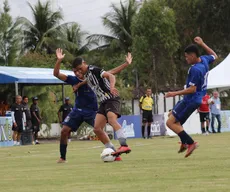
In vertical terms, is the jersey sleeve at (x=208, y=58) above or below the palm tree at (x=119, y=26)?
below

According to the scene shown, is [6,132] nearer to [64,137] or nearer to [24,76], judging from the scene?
[24,76]

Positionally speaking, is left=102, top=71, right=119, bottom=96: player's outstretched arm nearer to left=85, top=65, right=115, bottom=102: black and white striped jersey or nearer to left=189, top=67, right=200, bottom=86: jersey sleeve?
left=85, top=65, right=115, bottom=102: black and white striped jersey

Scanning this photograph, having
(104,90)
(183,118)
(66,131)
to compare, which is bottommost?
(66,131)

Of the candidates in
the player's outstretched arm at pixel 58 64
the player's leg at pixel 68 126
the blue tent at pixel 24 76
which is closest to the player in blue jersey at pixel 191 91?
the player's leg at pixel 68 126

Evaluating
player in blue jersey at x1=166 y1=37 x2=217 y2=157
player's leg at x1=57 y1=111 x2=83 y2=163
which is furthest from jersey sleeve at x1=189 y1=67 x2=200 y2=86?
player's leg at x1=57 y1=111 x2=83 y2=163

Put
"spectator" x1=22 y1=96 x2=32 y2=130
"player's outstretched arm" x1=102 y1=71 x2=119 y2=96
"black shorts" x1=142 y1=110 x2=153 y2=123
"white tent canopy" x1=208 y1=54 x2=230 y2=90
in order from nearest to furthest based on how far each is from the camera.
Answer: "player's outstretched arm" x1=102 y1=71 x2=119 y2=96
"spectator" x1=22 y1=96 x2=32 y2=130
"black shorts" x1=142 y1=110 x2=153 y2=123
"white tent canopy" x1=208 y1=54 x2=230 y2=90

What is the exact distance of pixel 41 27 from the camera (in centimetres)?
5928

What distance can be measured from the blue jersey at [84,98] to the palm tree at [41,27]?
143 feet

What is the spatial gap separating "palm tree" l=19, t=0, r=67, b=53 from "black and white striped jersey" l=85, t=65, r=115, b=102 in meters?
44.9

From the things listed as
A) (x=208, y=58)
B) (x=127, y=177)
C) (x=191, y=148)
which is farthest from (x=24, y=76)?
(x=127, y=177)

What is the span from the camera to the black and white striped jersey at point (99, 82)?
13250mm

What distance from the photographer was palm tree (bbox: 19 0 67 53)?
192 ft

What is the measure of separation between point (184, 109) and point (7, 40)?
135ft

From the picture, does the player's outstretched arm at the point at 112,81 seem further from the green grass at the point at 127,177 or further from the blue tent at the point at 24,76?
the blue tent at the point at 24,76
